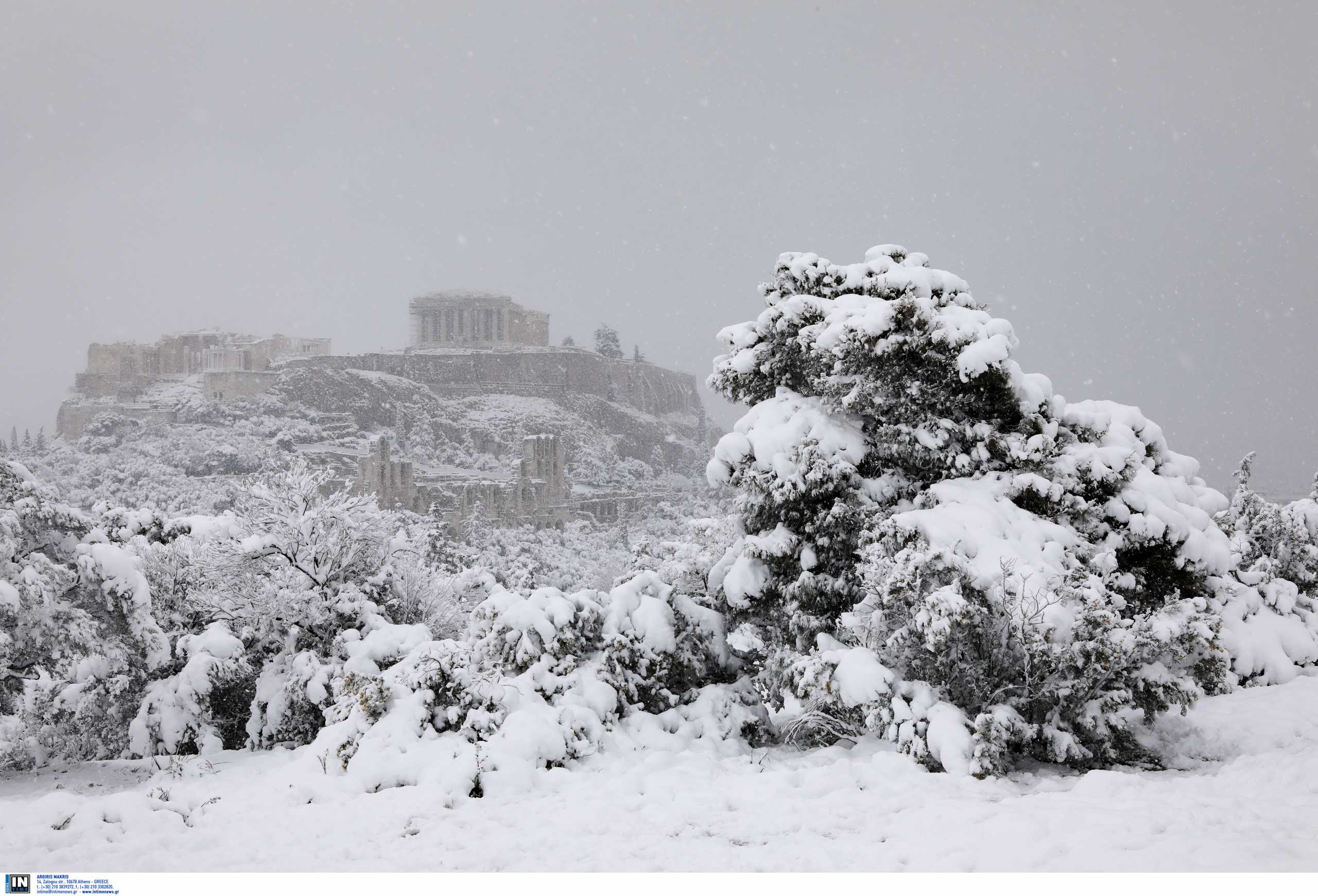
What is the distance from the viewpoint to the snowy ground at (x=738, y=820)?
3.27 meters

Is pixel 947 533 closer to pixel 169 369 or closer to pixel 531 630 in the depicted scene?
pixel 531 630

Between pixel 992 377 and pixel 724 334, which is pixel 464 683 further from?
pixel 992 377

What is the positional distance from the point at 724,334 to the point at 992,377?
243 cm

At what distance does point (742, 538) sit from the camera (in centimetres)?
679

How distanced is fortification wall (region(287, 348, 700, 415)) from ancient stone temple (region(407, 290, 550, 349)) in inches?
191

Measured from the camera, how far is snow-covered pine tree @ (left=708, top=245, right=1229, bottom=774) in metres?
4.71

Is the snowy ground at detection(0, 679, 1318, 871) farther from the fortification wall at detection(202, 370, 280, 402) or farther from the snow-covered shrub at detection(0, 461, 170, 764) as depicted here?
the fortification wall at detection(202, 370, 280, 402)

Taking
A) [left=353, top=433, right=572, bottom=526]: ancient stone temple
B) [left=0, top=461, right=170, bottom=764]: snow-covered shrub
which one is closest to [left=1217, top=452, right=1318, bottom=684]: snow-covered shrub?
[left=0, top=461, right=170, bottom=764]: snow-covered shrub

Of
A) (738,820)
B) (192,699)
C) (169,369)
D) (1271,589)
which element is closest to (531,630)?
(738,820)

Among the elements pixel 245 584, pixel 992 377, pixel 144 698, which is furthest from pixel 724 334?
pixel 144 698

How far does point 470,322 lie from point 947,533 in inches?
3204

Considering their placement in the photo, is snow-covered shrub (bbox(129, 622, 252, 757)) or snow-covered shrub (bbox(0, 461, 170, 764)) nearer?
snow-covered shrub (bbox(0, 461, 170, 764))

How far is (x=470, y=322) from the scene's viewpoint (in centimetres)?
8212

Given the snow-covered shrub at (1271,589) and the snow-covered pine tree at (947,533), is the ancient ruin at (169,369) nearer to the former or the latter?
the snow-covered pine tree at (947,533)
